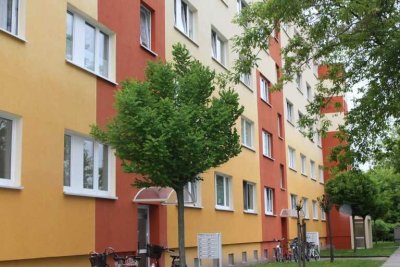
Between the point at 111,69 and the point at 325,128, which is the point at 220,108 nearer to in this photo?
the point at 111,69

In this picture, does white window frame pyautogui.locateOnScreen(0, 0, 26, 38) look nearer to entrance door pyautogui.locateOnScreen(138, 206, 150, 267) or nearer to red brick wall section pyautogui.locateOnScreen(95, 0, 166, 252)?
red brick wall section pyautogui.locateOnScreen(95, 0, 166, 252)

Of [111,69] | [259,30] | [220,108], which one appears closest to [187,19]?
[111,69]

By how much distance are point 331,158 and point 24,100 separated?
28.4ft

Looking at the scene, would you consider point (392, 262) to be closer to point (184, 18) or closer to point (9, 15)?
point (184, 18)

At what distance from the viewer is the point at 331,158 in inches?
618

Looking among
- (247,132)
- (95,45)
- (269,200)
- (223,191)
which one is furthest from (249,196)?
(95,45)

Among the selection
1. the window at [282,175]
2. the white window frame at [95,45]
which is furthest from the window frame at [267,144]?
the white window frame at [95,45]

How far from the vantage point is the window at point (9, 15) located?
1042cm

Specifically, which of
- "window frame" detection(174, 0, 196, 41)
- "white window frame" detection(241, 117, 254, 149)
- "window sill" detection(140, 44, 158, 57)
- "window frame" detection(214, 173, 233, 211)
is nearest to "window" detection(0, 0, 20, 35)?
"window sill" detection(140, 44, 158, 57)

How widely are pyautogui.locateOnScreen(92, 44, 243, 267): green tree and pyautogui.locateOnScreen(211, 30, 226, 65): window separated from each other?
36.9ft

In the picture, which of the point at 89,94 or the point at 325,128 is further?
the point at 325,128

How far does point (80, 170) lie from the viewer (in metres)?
12.4

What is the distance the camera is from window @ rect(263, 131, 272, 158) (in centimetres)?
2880

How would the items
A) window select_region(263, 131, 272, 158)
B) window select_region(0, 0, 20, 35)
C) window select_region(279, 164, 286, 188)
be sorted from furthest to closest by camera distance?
window select_region(279, 164, 286, 188), window select_region(263, 131, 272, 158), window select_region(0, 0, 20, 35)
